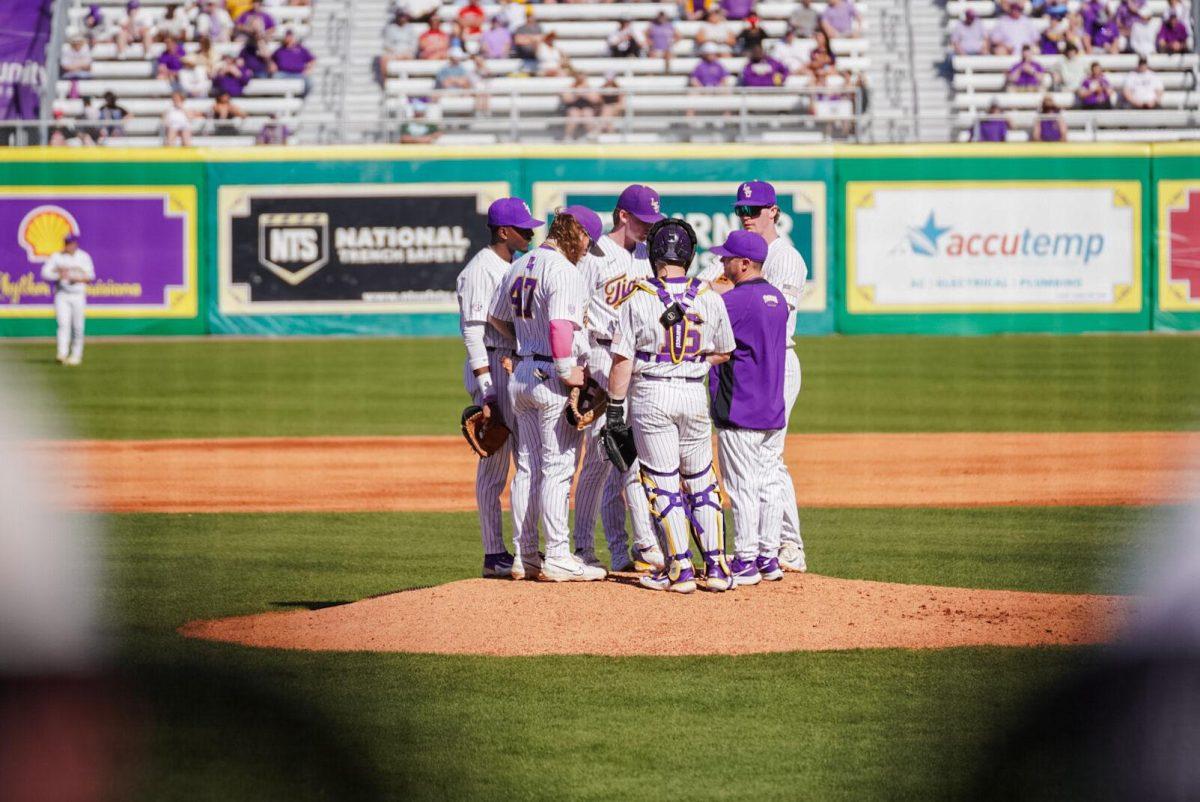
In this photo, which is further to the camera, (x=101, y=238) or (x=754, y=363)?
(x=101, y=238)

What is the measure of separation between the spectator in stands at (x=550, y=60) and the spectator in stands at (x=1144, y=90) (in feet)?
31.3

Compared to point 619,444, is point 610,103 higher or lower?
higher

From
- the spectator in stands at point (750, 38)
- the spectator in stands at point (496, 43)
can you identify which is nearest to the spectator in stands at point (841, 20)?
the spectator in stands at point (750, 38)

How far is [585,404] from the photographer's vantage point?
820 centimetres

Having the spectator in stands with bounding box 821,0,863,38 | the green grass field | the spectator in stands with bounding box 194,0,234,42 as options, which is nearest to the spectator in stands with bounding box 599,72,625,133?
the spectator in stands with bounding box 821,0,863,38

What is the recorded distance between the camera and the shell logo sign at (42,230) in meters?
26.8

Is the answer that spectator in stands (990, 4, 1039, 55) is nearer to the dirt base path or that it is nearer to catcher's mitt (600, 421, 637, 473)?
the dirt base path

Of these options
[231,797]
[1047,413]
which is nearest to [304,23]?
[1047,413]

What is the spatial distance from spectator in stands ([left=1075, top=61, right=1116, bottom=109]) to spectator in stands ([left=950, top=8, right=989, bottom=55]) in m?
2.30

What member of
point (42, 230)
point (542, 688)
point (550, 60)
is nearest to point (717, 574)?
point (542, 688)

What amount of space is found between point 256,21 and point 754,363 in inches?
915

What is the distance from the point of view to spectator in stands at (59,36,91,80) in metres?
29.6

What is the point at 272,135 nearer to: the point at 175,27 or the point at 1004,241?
the point at 175,27

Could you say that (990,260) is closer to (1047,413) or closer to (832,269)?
(832,269)
